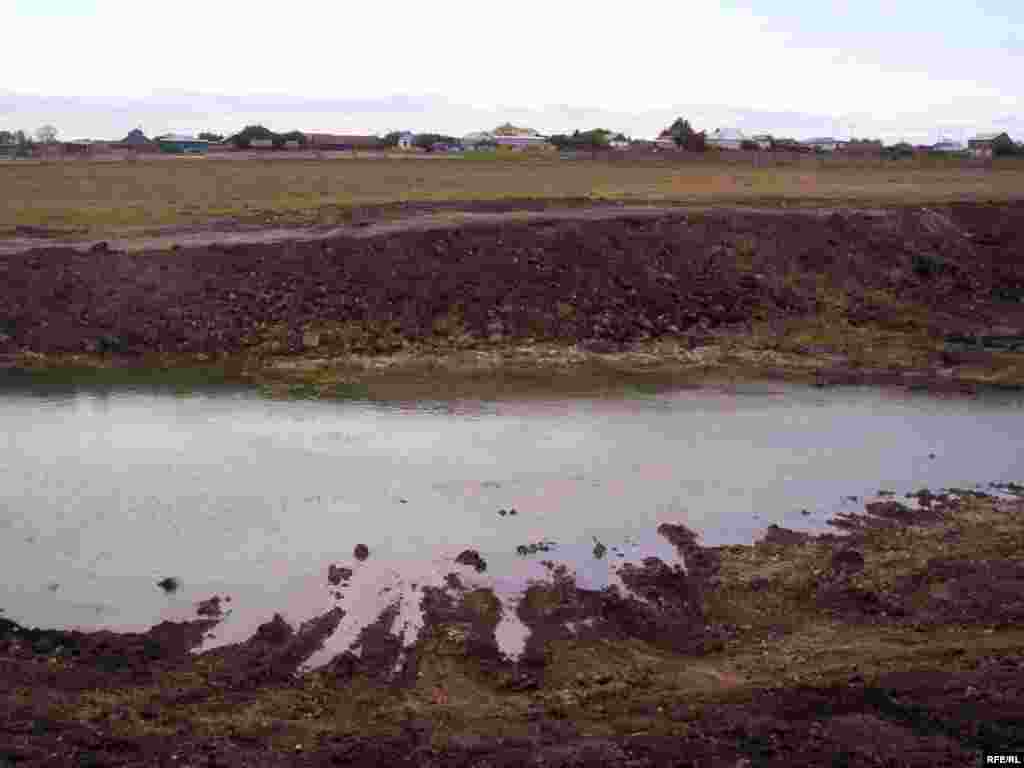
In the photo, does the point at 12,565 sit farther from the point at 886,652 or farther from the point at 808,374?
the point at 808,374

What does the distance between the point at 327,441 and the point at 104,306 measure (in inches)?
377

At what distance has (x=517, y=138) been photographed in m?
92.6

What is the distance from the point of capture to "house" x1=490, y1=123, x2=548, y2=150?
83.9 meters

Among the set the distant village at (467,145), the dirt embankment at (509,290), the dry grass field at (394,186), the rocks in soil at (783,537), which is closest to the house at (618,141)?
the distant village at (467,145)

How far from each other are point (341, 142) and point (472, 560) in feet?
233

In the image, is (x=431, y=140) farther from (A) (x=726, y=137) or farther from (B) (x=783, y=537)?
(B) (x=783, y=537)

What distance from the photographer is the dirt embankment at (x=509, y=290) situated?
81.9 ft

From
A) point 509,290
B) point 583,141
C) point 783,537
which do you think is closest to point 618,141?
point 583,141

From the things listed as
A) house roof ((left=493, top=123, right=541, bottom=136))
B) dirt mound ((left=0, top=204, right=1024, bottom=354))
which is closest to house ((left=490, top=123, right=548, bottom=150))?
house roof ((left=493, top=123, right=541, bottom=136))

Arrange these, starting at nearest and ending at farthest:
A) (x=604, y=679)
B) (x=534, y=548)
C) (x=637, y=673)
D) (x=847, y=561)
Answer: (x=604, y=679) < (x=637, y=673) < (x=847, y=561) < (x=534, y=548)

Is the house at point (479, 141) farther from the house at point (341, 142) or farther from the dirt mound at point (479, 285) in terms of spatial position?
the dirt mound at point (479, 285)

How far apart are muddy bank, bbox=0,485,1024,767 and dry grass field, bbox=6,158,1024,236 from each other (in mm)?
20315

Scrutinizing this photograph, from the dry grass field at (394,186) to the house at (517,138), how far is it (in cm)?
2506

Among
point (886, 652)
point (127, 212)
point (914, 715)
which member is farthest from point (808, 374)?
point (127, 212)
